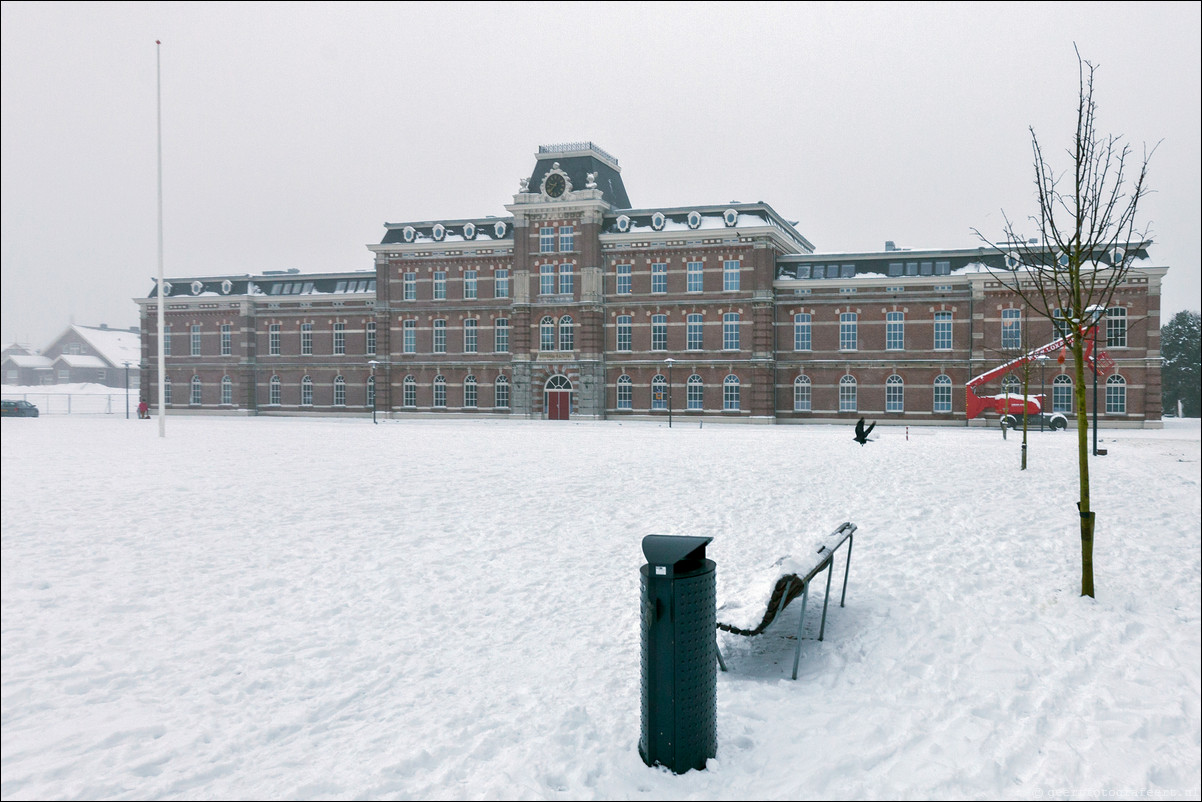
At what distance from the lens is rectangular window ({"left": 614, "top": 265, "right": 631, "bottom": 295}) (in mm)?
43406

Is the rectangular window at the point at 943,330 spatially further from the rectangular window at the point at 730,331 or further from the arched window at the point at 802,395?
the rectangular window at the point at 730,331

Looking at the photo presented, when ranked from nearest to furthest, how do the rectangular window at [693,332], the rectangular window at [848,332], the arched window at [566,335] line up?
the rectangular window at [848,332], the rectangular window at [693,332], the arched window at [566,335]

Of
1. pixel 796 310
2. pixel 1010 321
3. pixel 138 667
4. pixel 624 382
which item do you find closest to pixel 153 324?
pixel 624 382

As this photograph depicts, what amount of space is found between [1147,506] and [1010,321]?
2994 centimetres

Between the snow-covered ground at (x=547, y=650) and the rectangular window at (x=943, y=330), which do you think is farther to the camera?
the rectangular window at (x=943, y=330)

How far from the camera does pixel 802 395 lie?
4169cm

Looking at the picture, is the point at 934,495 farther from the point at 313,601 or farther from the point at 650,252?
the point at 650,252

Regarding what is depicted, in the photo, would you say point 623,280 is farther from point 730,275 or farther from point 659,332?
point 730,275

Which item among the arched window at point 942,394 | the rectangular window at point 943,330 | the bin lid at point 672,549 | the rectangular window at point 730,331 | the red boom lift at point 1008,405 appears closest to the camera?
the bin lid at point 672,549

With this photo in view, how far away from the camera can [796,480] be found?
1457 centimetres

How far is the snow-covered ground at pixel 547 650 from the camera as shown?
4.30m

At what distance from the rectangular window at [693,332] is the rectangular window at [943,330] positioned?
38.6 feet

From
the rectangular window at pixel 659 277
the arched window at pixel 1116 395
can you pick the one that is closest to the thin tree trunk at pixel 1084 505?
the arched window at pixel 1116 395

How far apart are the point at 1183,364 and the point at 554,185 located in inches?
1845
